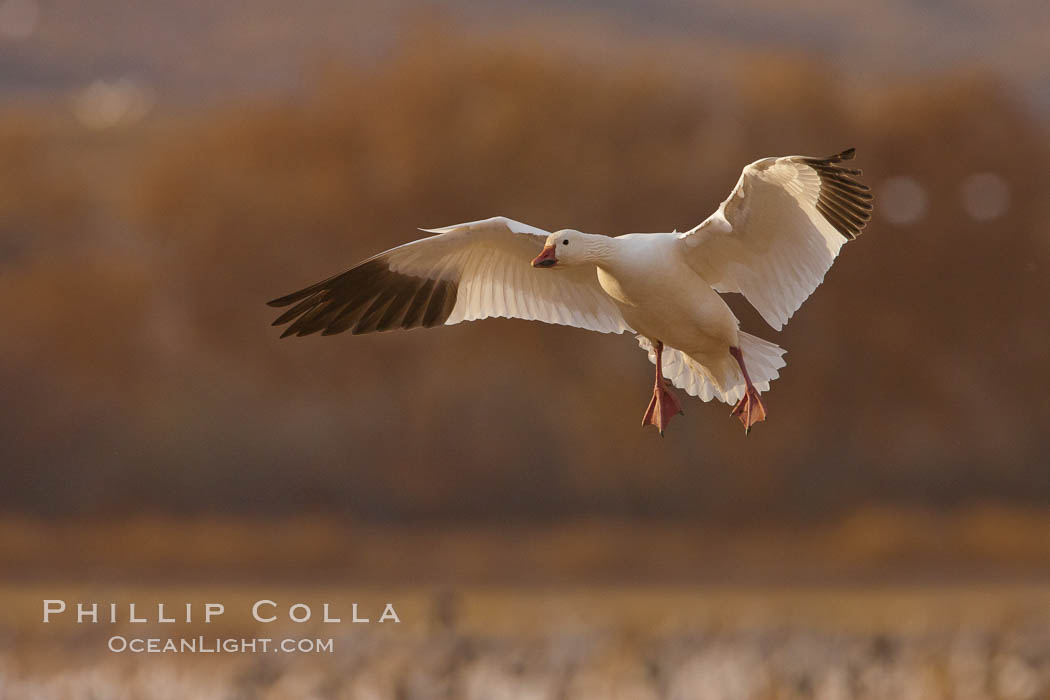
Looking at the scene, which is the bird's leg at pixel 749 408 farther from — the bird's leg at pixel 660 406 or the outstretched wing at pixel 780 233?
the outstretched wing at pixel 780 233

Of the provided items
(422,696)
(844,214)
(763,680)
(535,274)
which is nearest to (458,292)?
(535,274)

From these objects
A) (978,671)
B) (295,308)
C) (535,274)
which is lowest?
(978,671)

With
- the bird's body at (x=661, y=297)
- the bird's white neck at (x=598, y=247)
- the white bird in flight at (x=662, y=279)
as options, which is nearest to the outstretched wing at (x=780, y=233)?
the white bird in flight at (x=662, y=279)

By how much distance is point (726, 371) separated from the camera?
2.40m

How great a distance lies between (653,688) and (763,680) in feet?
1.79

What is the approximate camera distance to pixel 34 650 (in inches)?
254

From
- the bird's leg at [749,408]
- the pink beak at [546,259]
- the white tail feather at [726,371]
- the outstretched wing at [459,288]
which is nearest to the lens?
the bird's leg at [749,408]

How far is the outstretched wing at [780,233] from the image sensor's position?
2404 millimetres

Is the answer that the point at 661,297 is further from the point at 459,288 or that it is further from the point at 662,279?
the point at 459,288

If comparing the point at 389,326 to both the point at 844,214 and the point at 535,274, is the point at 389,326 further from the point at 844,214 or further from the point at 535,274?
the point at 844,214

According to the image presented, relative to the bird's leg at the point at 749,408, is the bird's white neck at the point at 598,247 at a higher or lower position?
higher

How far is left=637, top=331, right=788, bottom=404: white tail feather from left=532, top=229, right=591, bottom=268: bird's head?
1.19ft

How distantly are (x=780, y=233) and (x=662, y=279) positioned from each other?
571mm

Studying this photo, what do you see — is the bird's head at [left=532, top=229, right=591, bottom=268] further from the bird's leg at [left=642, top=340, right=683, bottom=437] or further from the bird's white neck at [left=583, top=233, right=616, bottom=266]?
the bird's leg at [left=642, top=340, right=683, bottom=437]
